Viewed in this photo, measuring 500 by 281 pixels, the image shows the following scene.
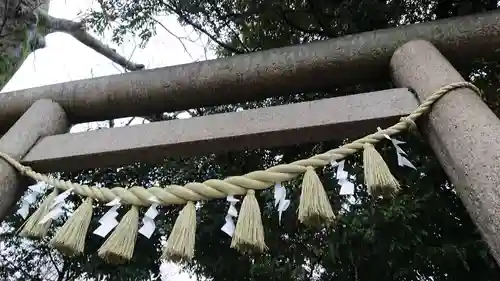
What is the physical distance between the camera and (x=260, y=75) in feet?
3.60

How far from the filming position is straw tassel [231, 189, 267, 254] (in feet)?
2.37

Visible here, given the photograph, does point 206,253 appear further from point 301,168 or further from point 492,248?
point 492,248

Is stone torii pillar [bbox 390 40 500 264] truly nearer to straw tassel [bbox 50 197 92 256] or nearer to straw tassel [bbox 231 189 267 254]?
straw tassel [bbox 231 189 267 254]

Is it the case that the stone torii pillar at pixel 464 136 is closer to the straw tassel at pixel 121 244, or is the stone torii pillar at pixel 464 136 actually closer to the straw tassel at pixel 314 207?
the straw tassel at pixel 314 207

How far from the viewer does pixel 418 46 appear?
99 centimetres

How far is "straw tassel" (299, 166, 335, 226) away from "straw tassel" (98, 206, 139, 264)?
0.28 metres

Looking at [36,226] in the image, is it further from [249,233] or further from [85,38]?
[85,38]

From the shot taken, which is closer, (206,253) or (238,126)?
(238,126)

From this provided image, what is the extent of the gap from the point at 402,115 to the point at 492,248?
1.03 feet

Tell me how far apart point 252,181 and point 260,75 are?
38 centimetres

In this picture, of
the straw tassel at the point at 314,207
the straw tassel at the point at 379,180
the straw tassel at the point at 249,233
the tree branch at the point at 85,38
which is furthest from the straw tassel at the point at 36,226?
the tree branch at the point at 85,38

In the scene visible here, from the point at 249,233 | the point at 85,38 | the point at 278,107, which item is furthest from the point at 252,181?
the point at 85,38

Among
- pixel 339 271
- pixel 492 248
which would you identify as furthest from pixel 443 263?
pixel 492 248

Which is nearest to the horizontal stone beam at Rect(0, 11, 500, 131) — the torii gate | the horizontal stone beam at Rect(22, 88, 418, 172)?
the torii gate
